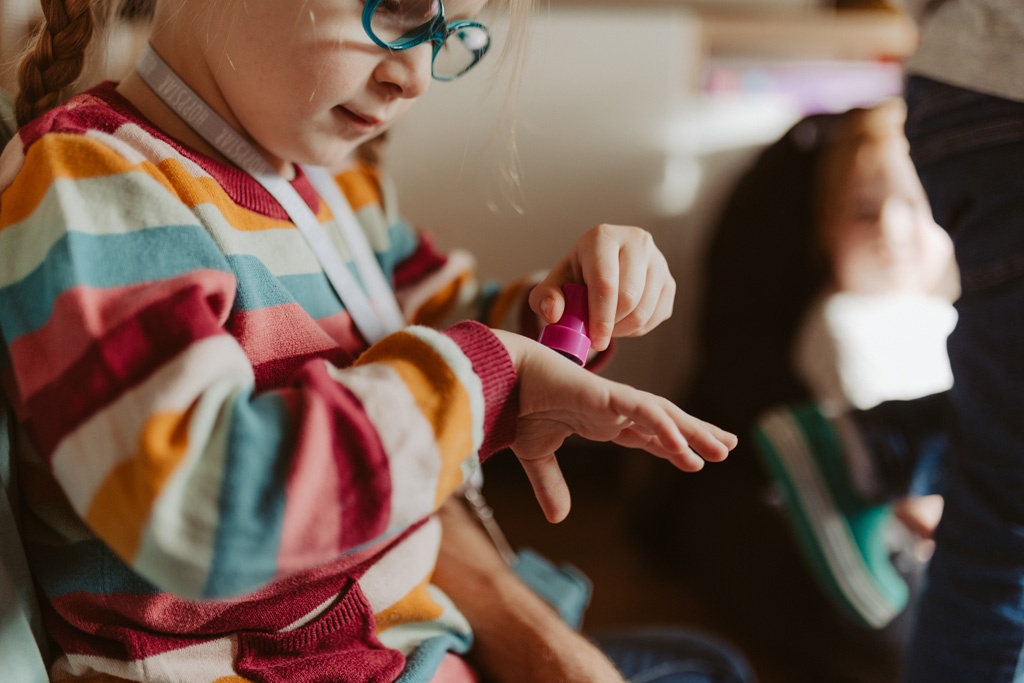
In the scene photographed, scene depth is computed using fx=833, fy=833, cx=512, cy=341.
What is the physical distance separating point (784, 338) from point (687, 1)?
581mm

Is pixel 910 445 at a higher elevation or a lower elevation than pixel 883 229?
lower

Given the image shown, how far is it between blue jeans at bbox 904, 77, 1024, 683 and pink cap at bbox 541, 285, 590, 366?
1.15 feet

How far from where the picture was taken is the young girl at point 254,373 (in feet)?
1.21

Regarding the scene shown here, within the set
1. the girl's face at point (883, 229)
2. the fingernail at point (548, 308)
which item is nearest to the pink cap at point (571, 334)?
the fingernail at point (548, 308)

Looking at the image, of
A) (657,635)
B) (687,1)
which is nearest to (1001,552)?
(657,635)

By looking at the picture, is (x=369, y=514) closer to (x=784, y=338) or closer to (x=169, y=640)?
(x=169, y=640)

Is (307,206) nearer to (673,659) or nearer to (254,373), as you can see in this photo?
(254,373)

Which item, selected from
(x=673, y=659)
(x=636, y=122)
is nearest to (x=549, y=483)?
(x=673, y=659)

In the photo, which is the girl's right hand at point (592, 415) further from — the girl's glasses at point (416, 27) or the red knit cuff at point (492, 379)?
the girl's glasses at point (416, 27)

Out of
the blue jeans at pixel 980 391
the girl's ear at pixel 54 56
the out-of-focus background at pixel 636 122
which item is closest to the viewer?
the girl's ear at pixel 54 56

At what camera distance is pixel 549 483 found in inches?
18.9

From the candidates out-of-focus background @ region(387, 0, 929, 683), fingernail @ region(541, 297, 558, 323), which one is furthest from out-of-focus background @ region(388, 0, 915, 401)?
fingernail @ region(541, 297, 558, 323)

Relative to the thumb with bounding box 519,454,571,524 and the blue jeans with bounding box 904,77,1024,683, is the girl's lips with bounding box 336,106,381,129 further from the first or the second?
the blue jeans with bounding box 904,77,1024,683

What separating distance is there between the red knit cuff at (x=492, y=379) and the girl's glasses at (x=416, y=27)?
0.56 ft
